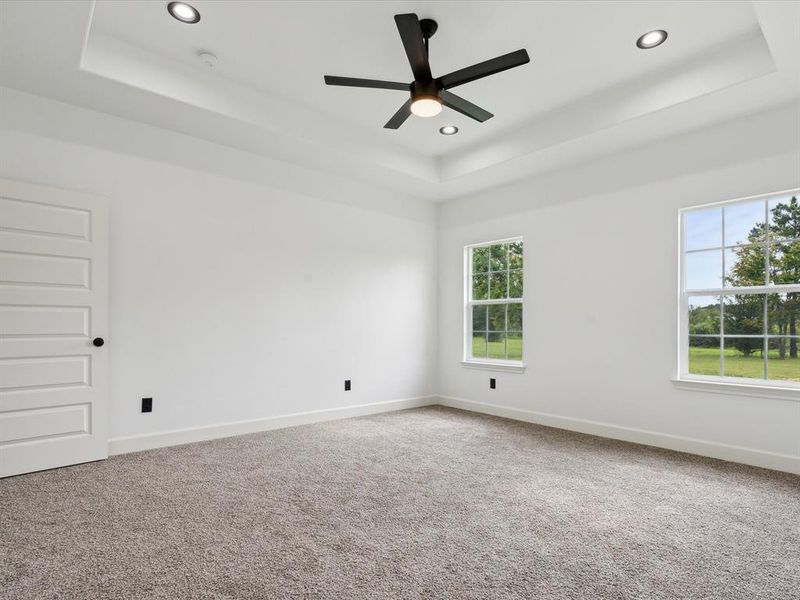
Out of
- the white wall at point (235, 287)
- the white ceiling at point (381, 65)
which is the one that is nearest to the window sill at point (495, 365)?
the white wall at point (235, 287)

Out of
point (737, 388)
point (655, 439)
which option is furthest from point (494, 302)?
point (737, 388)

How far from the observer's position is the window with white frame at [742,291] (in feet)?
11.1

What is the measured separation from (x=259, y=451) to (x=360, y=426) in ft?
3.81

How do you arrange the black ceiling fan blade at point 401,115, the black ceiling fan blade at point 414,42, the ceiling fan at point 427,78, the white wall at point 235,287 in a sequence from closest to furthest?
the black ceiling fan blade at point 414,42
the ceiling fan at point 427,78
the black ceiling fan blade at point 401,115
the white wall at point 235,287

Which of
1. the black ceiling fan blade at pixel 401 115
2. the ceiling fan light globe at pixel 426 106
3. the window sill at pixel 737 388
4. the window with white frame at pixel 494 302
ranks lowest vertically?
the window sill at pixel 737 388

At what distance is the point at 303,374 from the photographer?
4613mm

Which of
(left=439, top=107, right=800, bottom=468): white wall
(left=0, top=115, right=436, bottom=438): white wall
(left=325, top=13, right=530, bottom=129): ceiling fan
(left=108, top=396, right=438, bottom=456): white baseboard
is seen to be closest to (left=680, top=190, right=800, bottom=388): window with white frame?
(left=439, top=107, right=800, bottom=468): white wall

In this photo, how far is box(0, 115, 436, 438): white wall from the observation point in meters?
3.56

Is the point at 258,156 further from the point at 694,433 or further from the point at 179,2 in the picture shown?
the point at 694,433

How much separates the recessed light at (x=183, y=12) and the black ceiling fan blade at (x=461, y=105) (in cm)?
161

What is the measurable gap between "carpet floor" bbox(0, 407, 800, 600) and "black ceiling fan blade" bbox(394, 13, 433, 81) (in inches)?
101

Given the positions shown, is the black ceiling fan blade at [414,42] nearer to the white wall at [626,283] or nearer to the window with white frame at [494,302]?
the white wall at [626,283]

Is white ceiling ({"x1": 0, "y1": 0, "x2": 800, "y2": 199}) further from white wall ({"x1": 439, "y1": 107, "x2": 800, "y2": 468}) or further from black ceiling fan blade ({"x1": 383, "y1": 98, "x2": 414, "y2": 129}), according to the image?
black ceiling fan blade ({"x1": 383, "y1": 98, "x2": 414, "y2": 129})

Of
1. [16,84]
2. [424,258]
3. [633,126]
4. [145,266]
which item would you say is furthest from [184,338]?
[633,126]
